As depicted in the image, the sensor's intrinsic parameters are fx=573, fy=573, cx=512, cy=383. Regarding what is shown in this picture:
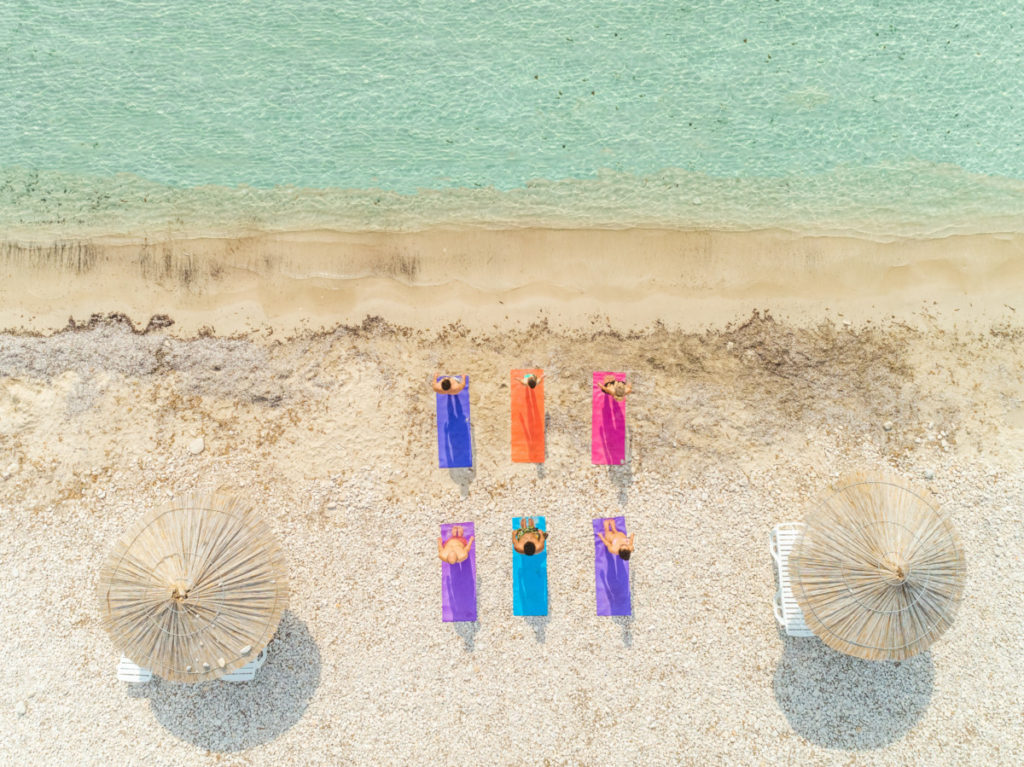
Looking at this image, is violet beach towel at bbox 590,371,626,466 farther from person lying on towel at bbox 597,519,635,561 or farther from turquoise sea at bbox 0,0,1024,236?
turquoise sea at bbox 0,0,1024,236

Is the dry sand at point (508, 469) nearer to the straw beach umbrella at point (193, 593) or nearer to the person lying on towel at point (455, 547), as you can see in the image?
the person lying on towel at point (455, 547)

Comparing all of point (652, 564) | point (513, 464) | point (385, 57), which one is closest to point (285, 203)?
point (385, 57)

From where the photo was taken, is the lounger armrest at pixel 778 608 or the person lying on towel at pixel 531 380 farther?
the person lying on towel at pixel 531 380

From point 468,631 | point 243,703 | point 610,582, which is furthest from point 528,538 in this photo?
point 243,703

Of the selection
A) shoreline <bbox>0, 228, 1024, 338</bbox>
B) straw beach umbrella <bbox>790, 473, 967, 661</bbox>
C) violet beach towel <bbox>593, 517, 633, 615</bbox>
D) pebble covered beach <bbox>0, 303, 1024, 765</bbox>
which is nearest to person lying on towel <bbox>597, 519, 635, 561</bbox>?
violet beach towel <bbox>593, 517, 633, 615</bbox>

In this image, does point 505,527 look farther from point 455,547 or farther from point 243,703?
point 243,703

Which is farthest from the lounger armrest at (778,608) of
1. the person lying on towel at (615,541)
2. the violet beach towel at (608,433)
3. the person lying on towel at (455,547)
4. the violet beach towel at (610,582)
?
the person lying on towel at (455,547)

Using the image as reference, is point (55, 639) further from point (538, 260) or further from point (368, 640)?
point (538, 260)

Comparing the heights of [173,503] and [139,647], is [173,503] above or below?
above
